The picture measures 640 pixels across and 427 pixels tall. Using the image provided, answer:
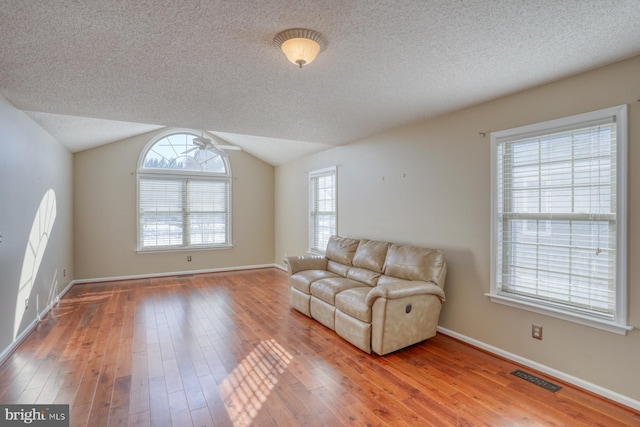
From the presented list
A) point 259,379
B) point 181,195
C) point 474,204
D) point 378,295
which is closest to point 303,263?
point 378,295

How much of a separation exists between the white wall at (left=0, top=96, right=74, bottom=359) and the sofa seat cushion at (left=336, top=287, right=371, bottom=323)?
3.19 meters

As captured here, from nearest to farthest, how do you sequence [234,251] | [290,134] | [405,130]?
[405,130]
[290,134]
[234,251]

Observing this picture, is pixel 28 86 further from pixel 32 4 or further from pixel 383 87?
pixel 383 87

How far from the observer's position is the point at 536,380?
259 centimetres

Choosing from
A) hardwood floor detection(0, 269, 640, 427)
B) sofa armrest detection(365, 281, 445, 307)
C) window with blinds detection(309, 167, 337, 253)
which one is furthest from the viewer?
window with blinds detection(309, 167, 337, 253)

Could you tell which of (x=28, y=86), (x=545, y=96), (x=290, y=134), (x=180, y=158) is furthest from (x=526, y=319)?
(x=180, y=158)

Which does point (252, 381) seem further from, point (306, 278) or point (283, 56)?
point (283, 56)

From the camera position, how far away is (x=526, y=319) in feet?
9.29

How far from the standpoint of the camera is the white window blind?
6.51 meters

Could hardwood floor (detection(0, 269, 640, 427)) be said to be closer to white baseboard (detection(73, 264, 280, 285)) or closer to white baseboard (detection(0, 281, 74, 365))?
white baseboard (detection(0, 281, 74, 365))

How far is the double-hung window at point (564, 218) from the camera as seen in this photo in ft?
7.61

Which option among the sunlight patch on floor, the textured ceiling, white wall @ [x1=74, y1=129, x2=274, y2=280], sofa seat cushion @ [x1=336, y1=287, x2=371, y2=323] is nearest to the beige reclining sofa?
sofa seat cushion @ [x1=336, y1=287, x2=371, y2=323]

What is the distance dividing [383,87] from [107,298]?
5075 millimetres

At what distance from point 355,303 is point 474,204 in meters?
1.56
